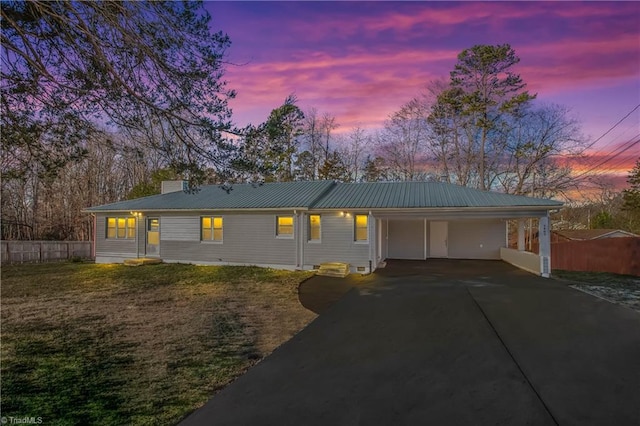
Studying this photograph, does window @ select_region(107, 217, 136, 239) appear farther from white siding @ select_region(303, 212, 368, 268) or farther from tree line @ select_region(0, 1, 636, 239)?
tree line @ select_region(0, 1, 636, 239)

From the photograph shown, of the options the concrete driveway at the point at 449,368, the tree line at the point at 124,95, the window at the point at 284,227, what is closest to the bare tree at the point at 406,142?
the window at the point at 284,227

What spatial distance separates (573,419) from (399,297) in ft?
18.1

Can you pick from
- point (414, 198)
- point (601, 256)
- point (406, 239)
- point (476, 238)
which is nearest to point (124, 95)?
point (414, 198)

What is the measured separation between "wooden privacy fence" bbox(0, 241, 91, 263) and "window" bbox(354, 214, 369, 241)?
1552 cm

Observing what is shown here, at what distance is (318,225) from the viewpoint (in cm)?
1427

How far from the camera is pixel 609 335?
18.3 ft

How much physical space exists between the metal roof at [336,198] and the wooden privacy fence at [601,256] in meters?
4.64

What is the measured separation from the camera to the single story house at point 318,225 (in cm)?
1302

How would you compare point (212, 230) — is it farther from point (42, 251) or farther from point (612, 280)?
point (612, 280)

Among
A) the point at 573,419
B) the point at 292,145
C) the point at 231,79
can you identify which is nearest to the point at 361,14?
the point at 231,79

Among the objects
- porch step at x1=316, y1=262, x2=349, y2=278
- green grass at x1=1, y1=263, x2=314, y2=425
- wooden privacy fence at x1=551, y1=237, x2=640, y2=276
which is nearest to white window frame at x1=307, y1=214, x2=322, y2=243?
porch step at x1=316, y1=262, x2=349, y2=278

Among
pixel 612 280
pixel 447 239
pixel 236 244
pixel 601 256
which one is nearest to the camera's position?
pixel 612 280

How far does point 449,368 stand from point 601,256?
14.8 meters

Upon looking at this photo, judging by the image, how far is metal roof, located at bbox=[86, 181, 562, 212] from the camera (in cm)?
1282
